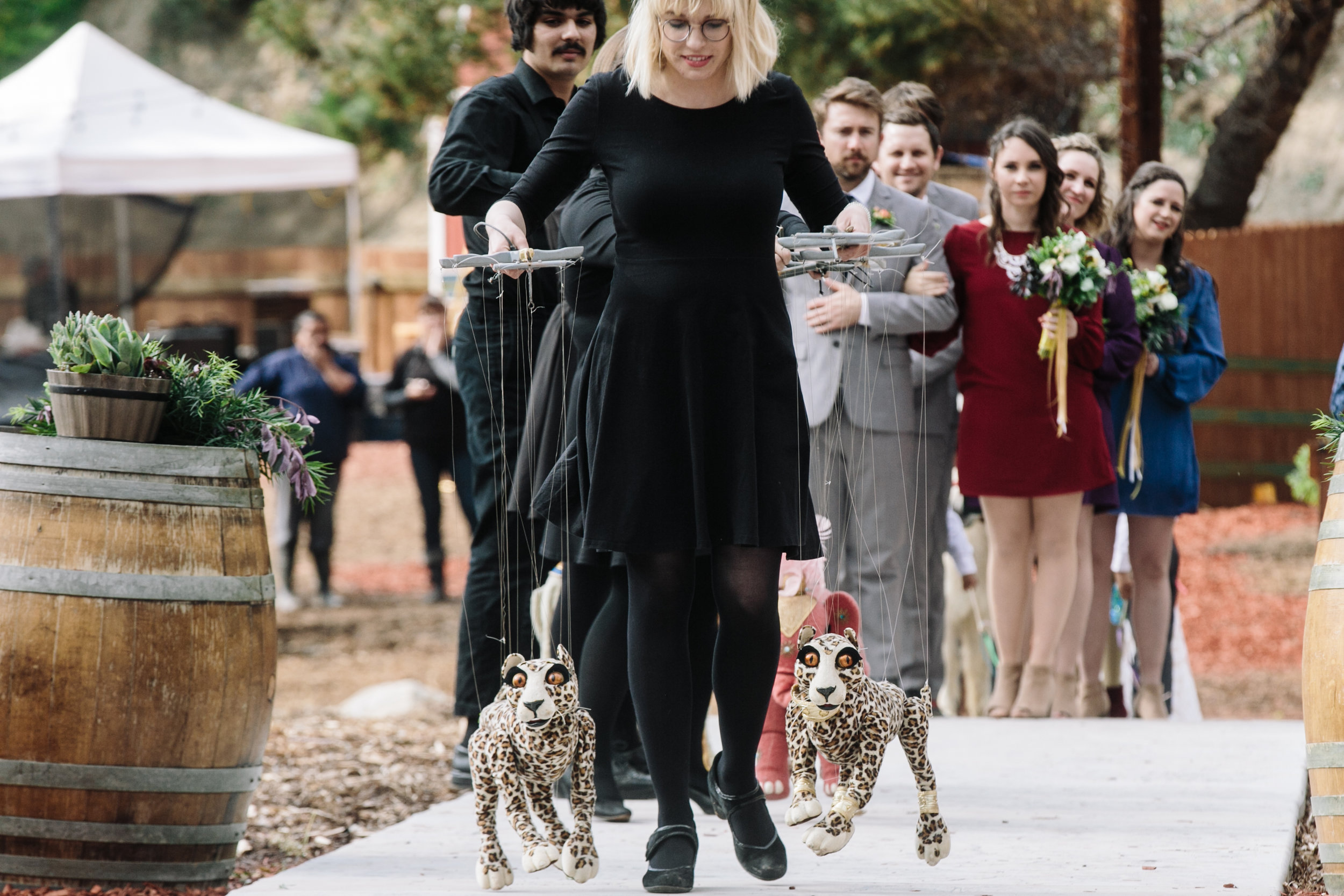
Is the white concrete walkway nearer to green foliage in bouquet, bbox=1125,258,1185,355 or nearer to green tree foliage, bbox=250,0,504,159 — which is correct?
green foliage in bouquet, bbox=1125,258,1185,355

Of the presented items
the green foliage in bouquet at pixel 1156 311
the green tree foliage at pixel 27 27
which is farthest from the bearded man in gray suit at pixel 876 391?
the green tree foliage at pixel 27 27

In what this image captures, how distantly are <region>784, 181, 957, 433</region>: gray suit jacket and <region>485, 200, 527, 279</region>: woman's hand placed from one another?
6.05ft

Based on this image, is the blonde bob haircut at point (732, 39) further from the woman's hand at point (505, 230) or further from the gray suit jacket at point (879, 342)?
the gray suit jacket at point (879, 342)

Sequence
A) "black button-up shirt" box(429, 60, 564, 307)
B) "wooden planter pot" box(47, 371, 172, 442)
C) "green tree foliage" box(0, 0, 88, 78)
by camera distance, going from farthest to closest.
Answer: "green tree foliage" box(0, 0, 88, 78) < "black button-up shirt" box(429, 60, 564, 307) < "wooden planter pot" box(47, 371, 172, 442)

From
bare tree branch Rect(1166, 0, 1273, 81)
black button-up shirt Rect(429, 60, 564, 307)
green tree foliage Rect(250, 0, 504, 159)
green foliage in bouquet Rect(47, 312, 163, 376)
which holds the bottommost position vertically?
green foliage in bouquet Rect(47, 312, 163, 376)

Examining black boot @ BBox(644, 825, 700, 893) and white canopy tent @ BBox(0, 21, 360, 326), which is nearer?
black boot @ BBox(644, 825, 700, 893)

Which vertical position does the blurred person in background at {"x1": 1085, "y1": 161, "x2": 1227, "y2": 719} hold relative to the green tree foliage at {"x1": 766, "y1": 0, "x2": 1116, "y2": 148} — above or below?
below

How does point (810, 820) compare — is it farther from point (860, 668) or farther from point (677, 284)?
point (677, 284)

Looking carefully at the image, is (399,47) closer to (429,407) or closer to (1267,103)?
(429,407)

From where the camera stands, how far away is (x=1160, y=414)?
5.86m

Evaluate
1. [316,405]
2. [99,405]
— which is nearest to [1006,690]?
[99,405]

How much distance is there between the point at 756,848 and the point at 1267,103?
1043 centimetres

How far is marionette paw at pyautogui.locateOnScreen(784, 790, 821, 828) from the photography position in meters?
3.03

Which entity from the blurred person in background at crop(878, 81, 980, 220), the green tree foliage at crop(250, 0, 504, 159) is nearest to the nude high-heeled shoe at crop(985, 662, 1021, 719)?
the blurred person in background at crop(878, 81, 980, 220)
